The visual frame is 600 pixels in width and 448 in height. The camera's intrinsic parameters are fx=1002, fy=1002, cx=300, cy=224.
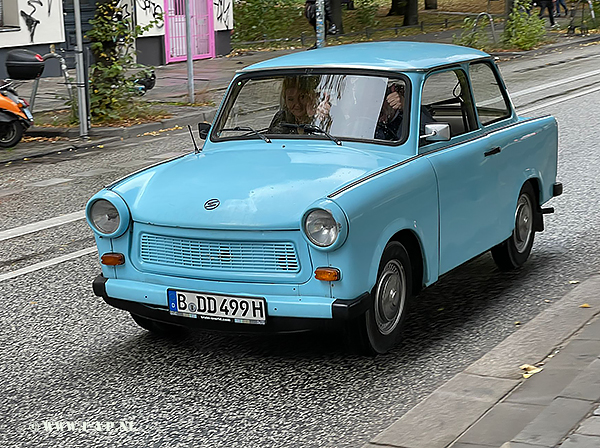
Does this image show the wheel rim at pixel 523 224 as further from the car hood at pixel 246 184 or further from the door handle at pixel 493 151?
the car hood at pixel 246 184

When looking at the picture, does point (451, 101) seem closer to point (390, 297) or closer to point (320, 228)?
point (390, 297)

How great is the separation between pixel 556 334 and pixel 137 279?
2210mm

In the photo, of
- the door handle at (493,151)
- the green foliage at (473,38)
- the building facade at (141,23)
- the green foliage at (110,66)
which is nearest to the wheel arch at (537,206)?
the door handle at (493,151)

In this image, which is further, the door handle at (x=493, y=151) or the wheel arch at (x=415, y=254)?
the door handle at (x=493, y=151)

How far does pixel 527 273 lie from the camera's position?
6.80 metres

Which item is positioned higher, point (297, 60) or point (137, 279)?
point (297, 60)

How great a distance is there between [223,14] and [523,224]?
879 inches

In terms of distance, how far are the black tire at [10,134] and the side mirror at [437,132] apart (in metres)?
9.24

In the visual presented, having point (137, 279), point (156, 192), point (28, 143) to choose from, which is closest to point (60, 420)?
point (137, 279)

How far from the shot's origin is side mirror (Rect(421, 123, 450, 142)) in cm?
561

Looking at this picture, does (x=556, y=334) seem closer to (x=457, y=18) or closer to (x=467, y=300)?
(x=467, y=300)

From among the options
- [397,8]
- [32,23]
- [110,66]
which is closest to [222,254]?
[110,66]

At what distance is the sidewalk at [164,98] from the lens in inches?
550

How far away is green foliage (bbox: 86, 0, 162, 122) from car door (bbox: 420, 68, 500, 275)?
10.1 metres
